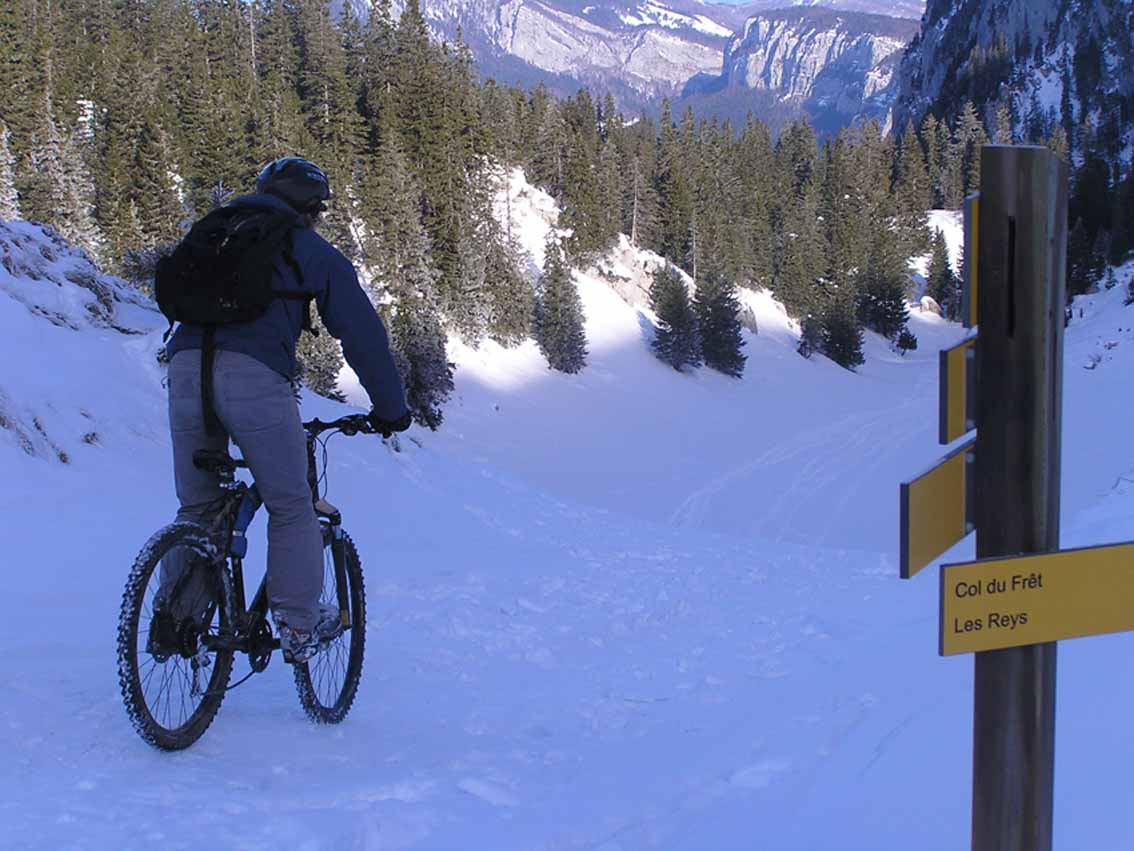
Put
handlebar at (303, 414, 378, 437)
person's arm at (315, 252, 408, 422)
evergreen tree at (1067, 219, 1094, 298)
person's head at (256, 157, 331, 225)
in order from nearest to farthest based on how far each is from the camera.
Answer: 1. person's arm at (315, 252, 408, 422)
2. person's head at (256, 157, 331, 225)
3. handlebar at (303, 414, 378, 437)
4. evergreen tree at (1067, 219, 1094, 298)

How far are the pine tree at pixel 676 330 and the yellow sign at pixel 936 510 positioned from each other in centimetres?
4332

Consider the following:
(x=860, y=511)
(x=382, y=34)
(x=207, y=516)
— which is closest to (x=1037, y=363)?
(x=207, y=516)

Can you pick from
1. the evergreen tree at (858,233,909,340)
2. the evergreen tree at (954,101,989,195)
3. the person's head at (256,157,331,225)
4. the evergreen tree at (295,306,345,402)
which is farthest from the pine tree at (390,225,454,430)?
the evergreen tree at (954,101,989,195)

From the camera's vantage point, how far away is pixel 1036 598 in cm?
194

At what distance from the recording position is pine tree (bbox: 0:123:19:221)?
32.3m

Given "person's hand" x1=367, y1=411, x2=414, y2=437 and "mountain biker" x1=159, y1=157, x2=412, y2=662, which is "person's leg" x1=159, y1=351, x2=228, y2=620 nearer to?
"mountain biker" x1=159, y1=157, x2=412, y2=662

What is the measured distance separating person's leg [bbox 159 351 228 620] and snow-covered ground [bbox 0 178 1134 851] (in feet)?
1.96

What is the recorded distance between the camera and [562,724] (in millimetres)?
4523

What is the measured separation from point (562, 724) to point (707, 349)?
145ft

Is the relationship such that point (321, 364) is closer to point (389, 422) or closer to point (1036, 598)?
point (389, 422)

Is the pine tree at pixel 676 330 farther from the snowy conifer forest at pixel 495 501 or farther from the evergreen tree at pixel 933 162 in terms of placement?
the evergreen tree at pixel 933 162

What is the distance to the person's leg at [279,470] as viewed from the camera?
135 inches

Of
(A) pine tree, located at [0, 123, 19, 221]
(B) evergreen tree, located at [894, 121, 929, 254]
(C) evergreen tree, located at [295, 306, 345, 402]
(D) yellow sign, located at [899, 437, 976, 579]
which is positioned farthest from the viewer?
(B) evergreen tree, located at [894, 121, 929, 254]

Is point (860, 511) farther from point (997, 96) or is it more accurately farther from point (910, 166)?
point (997, 96)
